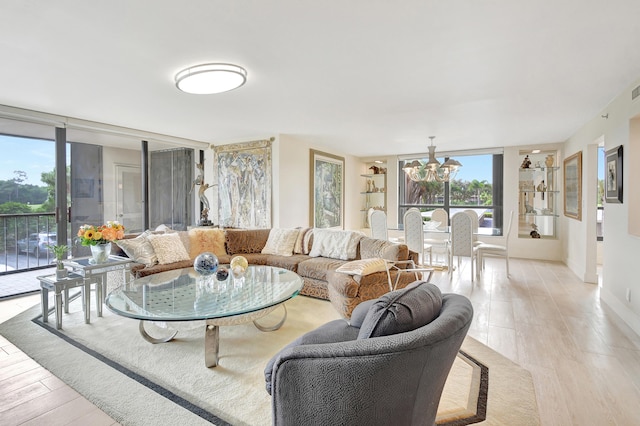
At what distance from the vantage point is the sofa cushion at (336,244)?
4246mm

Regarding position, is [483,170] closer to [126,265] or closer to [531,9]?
[531,9]

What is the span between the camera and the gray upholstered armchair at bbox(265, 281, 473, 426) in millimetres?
1021

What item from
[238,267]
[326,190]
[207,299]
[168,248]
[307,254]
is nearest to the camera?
[207,299]

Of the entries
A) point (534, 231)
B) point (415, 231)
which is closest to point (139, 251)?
point (415, 231)

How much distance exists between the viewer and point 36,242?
512 cm

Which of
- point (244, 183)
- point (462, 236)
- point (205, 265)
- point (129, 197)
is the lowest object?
point (205, 265)

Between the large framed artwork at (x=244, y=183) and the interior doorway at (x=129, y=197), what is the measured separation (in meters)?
1.34

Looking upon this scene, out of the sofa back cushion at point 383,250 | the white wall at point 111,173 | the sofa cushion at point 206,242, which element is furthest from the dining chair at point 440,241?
the white wall at point 111,173

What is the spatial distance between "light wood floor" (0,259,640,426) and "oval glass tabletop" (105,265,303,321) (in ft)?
2.03

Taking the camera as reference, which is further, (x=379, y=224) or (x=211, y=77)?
(x=379, y=224)

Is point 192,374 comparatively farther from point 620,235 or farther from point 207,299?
point 620,235

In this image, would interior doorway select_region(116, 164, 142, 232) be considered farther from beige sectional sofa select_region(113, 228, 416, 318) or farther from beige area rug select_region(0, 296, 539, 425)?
beige area rug select_region(0, 296, 539, 425)

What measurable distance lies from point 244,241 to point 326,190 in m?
2.63

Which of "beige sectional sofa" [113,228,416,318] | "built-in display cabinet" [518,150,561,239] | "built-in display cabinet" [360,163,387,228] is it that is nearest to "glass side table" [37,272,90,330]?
"beige sectional sofa" [113,228,416,318]
